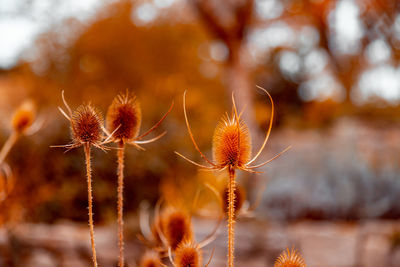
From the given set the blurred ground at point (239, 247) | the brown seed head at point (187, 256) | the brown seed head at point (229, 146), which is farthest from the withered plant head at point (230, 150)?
the blurred ground at point (239, 247)

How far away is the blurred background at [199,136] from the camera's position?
94.6 inches

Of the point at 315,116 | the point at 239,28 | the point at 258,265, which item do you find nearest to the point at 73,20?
the point at 239,28

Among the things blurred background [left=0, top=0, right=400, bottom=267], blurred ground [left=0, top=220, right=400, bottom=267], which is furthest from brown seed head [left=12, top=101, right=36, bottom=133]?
blurred ground [left=0, top=220, right=400, bottom=267]

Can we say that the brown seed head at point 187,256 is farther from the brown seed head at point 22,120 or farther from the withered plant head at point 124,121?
the brown seed head at point 22,120

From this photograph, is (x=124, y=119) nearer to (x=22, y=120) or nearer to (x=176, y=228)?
(x=176, y=228)

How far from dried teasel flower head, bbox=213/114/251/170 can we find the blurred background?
0.31 metres

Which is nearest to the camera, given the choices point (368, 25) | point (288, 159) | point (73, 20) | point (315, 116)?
point (368, 25)

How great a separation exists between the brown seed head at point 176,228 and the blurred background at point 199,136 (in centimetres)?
20

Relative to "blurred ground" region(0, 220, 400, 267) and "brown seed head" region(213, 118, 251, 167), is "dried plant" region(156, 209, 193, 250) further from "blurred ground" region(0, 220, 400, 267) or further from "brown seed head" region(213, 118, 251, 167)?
"blurred ground" region(0, 220, 400, 267)

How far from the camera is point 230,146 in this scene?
490 millimetres

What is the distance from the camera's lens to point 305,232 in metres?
2.84

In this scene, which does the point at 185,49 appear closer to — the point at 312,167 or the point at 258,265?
the point at 312,167

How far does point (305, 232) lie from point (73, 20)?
6694mm

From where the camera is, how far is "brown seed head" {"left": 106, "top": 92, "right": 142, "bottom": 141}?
54 centimetres
